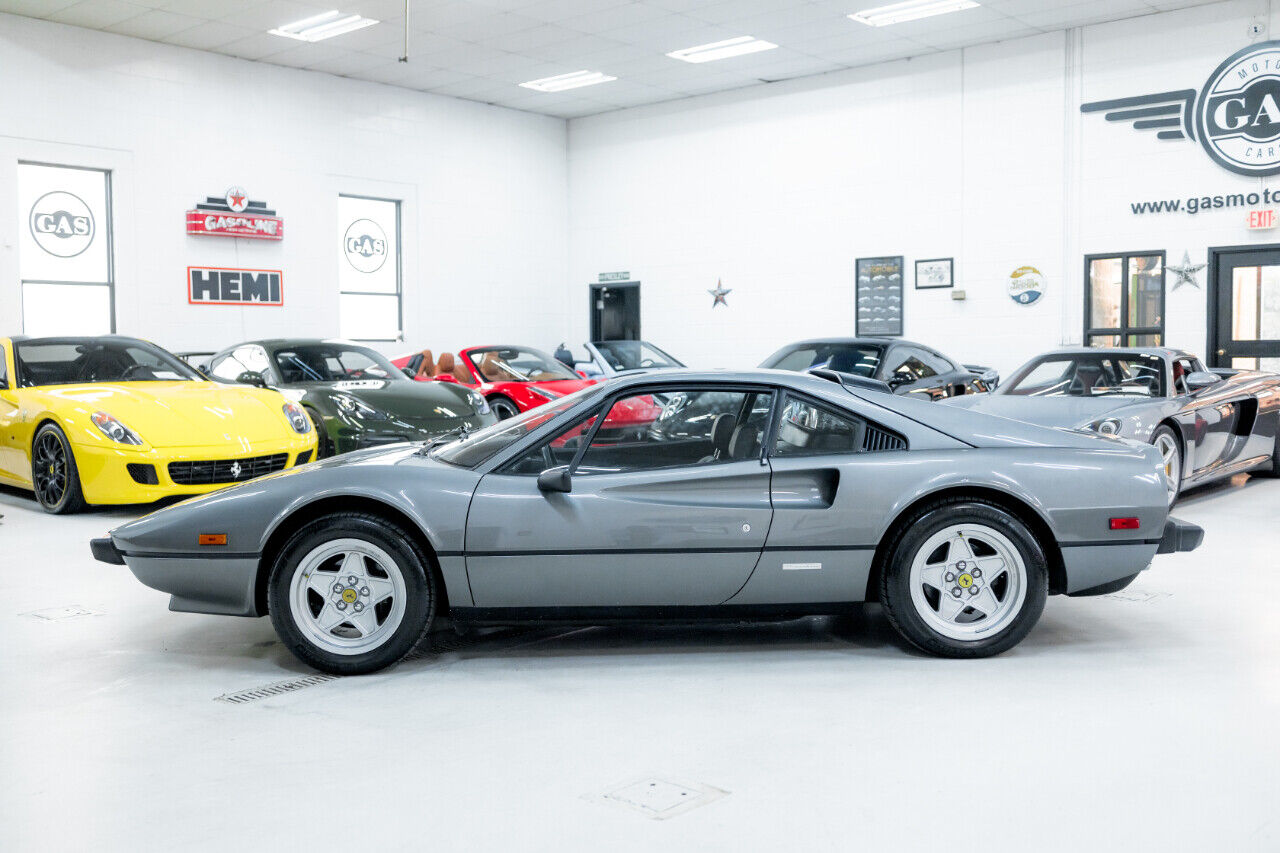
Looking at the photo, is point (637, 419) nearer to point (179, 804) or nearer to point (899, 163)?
point (179, 804)

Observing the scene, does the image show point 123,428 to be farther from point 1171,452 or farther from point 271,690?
point 1171,452

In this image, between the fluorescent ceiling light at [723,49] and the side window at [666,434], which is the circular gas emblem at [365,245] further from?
the side window at [666,434]

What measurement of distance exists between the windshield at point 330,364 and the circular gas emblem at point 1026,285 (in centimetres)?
794

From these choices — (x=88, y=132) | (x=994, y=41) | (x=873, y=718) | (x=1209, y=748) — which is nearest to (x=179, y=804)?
(x=873, y=718)

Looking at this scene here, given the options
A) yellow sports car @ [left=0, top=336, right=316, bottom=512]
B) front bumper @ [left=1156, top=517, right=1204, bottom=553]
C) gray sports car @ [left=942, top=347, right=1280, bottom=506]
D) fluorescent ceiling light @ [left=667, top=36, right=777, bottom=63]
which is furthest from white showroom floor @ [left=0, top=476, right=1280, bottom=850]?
fluorescent ceiling light @ [left=667, top=36, right=777, bottom=63]

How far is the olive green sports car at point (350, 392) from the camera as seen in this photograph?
27.6 feet

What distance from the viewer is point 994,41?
14.0m

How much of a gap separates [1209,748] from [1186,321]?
35.8ft

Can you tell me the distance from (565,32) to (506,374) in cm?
461

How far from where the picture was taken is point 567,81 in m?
16.0

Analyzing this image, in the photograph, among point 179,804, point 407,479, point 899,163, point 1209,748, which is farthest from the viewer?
point 899,163

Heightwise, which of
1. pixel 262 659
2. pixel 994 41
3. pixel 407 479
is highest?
pixel 994 41

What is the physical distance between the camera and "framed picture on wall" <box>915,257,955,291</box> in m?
14.5

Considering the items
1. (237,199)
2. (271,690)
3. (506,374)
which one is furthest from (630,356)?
(271,690)
